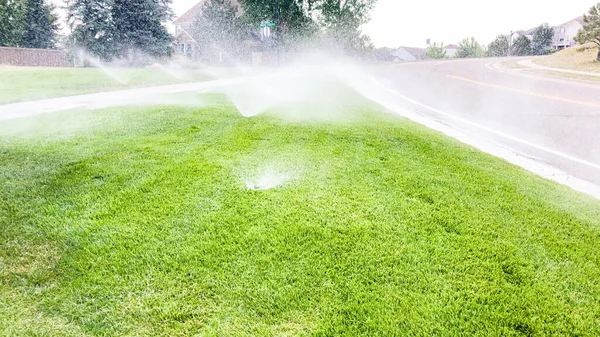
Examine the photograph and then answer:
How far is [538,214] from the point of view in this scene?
9.68 feet

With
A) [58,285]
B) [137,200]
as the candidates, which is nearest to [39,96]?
[137,200]

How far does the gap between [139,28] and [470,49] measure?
2939 inches

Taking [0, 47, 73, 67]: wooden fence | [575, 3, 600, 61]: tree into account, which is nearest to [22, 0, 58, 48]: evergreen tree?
[0, 47, 73, 67]: wooden fence

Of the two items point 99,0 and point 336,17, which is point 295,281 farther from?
point 336,17

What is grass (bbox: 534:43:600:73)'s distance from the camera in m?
22.8

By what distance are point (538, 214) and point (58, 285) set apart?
11.1 feet

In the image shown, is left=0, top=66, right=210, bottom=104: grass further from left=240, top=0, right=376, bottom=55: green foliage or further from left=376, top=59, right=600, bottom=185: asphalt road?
left=240, top=0, right=376, bottom=55: green foliage

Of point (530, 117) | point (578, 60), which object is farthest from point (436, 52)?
point (530, 117)

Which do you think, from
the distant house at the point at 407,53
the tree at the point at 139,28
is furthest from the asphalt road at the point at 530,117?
the distant house at the point at 407,53

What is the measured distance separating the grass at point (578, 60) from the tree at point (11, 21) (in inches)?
1883

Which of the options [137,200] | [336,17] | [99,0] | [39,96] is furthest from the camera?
[336,17]

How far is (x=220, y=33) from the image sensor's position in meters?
35.0

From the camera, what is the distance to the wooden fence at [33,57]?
26.2 metres

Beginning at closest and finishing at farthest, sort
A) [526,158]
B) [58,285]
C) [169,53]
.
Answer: [58,285]
[526,158]
[169,53]
